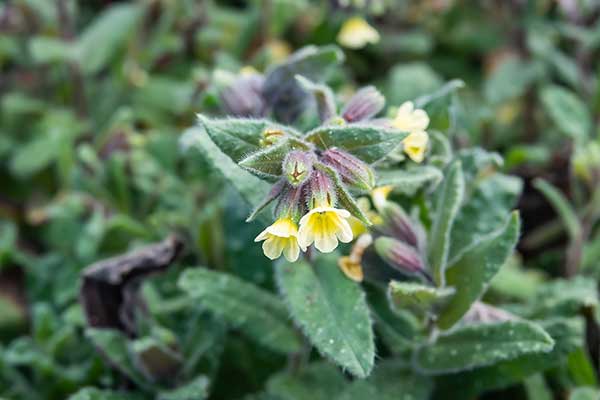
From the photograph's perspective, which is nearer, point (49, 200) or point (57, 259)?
point (57, 259)

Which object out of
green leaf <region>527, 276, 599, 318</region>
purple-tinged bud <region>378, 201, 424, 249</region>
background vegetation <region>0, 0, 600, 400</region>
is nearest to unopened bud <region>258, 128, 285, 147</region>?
background vegetation <region>0, 0, 600, 400</region>

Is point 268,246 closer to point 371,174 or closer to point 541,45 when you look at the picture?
point 371,174

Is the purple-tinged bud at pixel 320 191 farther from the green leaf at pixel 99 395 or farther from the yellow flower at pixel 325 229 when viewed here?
the green leaf at pixel 99 395

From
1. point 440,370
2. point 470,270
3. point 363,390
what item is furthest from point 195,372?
point 470,270

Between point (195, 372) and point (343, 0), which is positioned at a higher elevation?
point (343, 0)

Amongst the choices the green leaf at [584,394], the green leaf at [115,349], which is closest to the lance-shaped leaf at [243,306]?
the green leaf at [115,349]

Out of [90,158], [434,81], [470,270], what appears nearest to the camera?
[470,270]

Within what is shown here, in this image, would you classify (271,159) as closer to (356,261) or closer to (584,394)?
(356,261)
